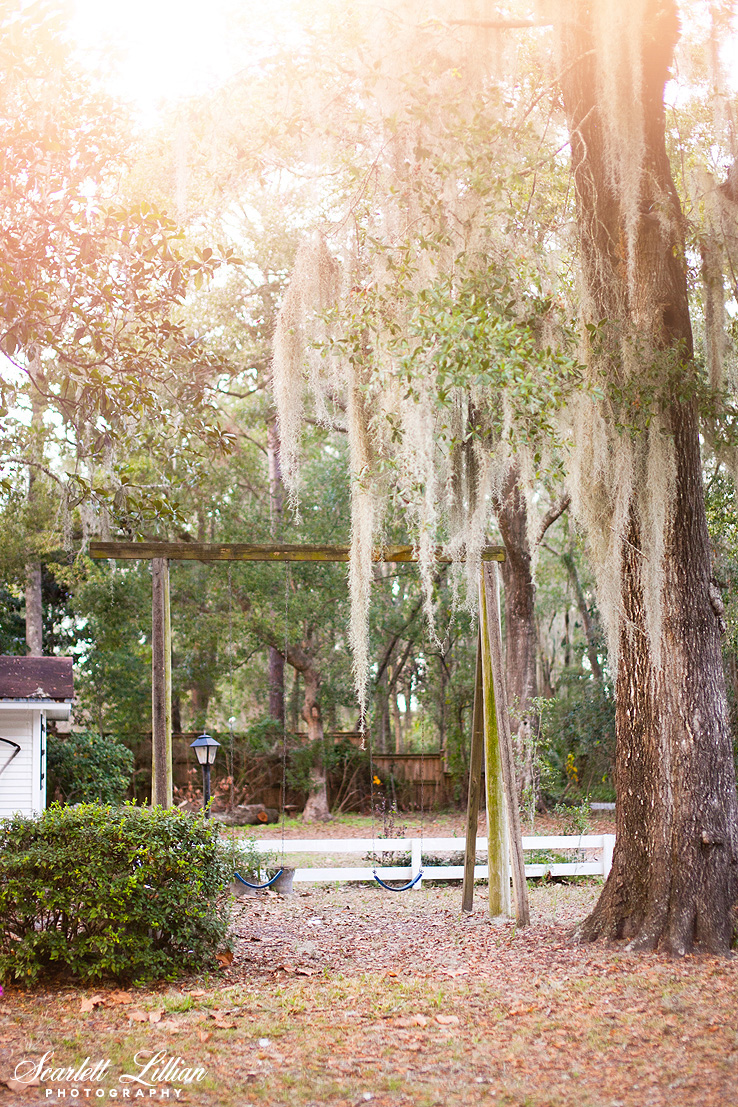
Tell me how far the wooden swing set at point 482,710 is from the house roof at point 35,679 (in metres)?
3.75

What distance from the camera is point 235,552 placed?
21.9 feet

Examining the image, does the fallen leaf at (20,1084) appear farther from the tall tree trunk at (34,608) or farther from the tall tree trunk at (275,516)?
the tall tree trunk at (34,608)

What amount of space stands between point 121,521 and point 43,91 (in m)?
2.51

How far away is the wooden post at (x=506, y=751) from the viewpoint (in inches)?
233

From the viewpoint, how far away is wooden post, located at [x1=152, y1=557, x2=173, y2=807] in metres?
6.16

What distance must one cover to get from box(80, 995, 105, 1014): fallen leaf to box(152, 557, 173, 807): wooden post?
1888mm

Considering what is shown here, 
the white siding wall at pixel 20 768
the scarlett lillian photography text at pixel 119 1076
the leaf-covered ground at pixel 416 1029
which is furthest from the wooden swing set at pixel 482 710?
the white siding wall at pixel 20 768

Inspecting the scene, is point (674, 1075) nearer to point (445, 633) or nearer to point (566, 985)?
point (566, 985)

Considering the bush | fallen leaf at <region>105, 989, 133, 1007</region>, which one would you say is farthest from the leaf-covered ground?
the bush

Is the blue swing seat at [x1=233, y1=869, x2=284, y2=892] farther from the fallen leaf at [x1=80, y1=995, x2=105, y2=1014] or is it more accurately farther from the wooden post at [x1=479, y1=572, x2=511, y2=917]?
the fallen leaf at [x1=80, y1=995, x2=105, y2=1014]

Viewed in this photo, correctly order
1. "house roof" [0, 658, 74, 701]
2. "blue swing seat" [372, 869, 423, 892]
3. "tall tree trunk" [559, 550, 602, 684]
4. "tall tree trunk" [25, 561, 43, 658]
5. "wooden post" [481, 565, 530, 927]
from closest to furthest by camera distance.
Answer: "wooden post" [481, 565, 530, 927], "blue swing seat" [372, 869, 423, 892], "house roof" [0, 658, 74, 701], "tall tree trunk" [25, 561, 43, 658], "tall tree trunk" [559, 550, 602, 684]

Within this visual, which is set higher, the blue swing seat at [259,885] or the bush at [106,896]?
the bush at [106,896]

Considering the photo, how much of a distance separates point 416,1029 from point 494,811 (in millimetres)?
2672

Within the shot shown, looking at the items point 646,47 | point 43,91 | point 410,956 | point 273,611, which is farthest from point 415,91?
point 273,611
